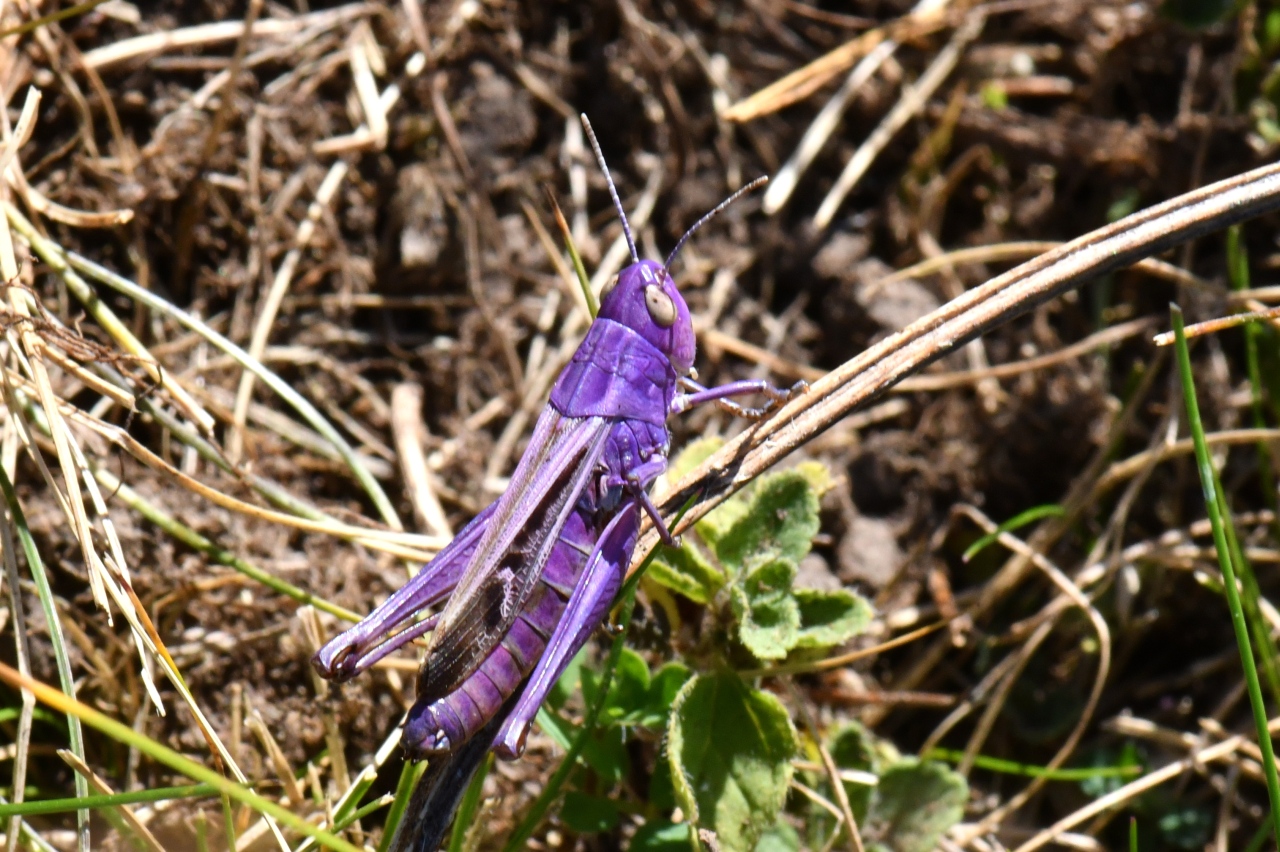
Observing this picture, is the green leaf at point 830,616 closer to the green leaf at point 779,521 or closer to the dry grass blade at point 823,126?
the green leaf at point 779,521

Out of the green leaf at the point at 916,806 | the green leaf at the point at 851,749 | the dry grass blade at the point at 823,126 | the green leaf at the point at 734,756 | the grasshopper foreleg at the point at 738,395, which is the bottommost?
the green leaf at the point at 916,806

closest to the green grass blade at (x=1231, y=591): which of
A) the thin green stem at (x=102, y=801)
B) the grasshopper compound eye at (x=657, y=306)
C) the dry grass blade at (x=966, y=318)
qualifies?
the dry grass blade at (x=966, y=318)

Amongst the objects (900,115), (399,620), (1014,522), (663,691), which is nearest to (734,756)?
(663,691)

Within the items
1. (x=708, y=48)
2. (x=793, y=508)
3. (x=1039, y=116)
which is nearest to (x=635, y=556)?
(x=793, y=508)

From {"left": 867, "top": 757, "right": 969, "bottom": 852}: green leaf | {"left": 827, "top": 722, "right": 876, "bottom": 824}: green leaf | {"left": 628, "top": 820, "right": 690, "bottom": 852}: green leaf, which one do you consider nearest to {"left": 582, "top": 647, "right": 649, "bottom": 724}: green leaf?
{"left": 628, "top": 820, "right": 690, "bottom": 852}: green leaf

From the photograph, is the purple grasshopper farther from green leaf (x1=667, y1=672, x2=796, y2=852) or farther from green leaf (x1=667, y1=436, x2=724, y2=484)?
green leaf (x1=667, y1=672, x2=796, y2=852)

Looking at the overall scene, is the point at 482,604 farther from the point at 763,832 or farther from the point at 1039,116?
the point at 1039,116

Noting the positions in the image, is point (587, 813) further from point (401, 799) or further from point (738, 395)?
point (738, 395)
